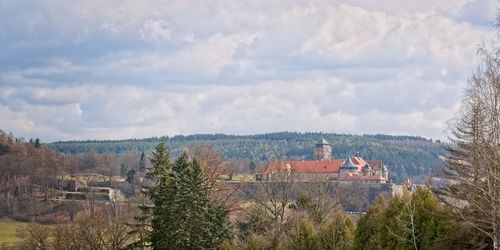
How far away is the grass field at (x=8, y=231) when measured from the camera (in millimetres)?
92475

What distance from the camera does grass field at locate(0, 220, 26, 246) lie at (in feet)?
303

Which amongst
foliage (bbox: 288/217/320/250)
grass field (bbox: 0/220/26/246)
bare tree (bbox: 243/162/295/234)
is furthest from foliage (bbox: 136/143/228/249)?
grass field (bbox: 0/220/26/246)

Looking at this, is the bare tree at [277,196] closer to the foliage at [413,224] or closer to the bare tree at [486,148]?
the foliage at [413,224]

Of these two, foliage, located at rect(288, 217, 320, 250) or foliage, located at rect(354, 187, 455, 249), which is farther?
foliage, located at rect(288, 217, 320, 250)

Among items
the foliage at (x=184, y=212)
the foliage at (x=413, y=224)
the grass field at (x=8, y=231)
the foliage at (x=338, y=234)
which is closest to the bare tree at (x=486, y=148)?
the foliage at (x=413, y=224)

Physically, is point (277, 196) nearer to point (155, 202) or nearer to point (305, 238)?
point (155, 202)

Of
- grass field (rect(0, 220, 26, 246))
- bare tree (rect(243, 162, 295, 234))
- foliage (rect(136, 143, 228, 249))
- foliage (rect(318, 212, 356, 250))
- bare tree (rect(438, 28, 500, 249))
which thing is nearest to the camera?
bare tree (rect(438, 28, 500, 249))

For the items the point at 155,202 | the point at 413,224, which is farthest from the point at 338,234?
the point at 155,202

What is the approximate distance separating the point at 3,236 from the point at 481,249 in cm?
8009

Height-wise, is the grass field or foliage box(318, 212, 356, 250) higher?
foliage box(318, 212, 356, 250)

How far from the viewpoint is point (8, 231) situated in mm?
106125

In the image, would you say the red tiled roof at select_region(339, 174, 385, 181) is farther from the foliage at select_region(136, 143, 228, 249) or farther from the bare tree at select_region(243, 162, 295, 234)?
the foliage at select_region(136, 143, 228, 249)

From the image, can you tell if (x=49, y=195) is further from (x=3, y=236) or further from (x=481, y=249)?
(x=481, y=249)

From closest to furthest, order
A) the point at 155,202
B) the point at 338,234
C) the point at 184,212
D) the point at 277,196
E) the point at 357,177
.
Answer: the point at 338,234 → the point at 184,212 → the point at 155,202 → the point at 277,196 → the point at 357,177
